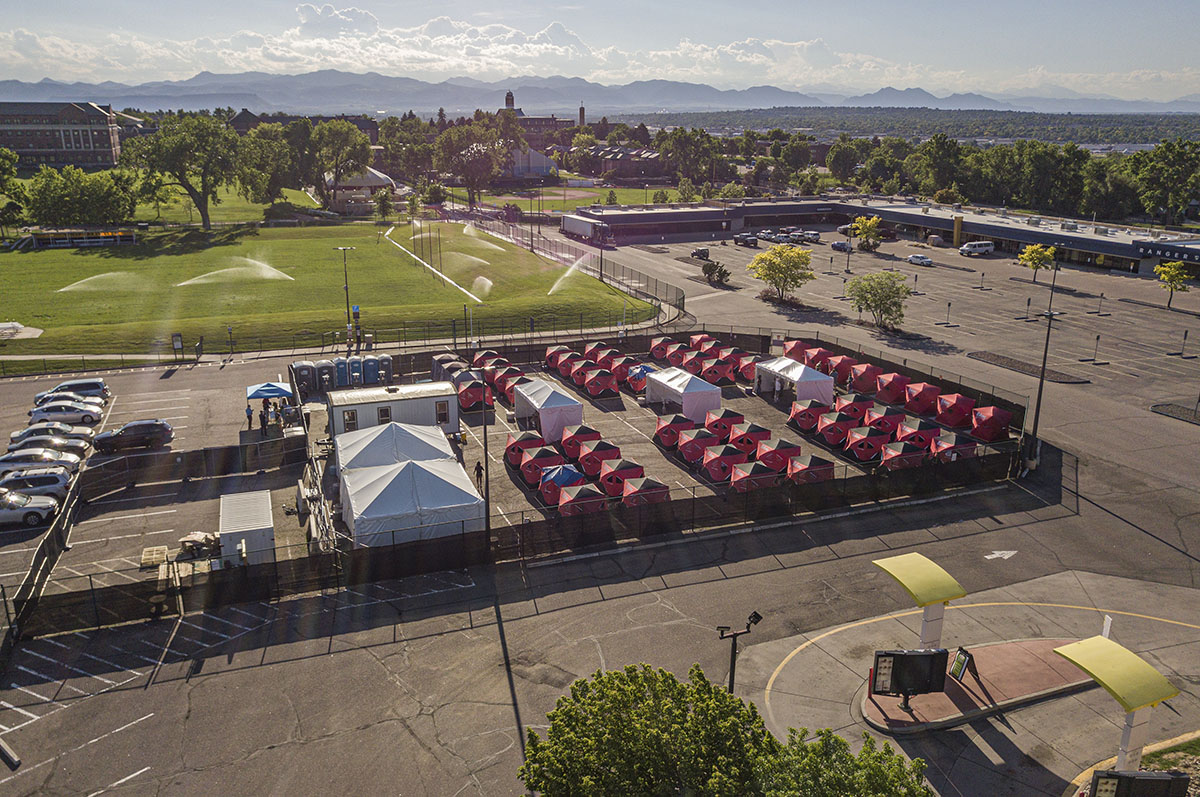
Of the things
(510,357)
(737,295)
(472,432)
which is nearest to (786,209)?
(737,295)

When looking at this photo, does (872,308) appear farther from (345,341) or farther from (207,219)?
(207,219)

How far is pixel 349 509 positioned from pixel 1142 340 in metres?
61.9

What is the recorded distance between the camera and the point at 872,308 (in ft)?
210

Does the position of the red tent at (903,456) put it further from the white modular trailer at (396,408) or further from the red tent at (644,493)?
the white modular trailer at (396,408)

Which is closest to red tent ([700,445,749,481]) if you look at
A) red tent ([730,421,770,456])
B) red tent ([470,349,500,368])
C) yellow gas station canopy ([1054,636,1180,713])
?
red tent ([730,421,770,456])

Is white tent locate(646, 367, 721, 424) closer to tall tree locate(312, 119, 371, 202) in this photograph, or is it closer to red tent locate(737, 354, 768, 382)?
red tent locate(737, 354, 768, 382)

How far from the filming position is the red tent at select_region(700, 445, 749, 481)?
118ft

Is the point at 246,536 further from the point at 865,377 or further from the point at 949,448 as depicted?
the point at 865,377

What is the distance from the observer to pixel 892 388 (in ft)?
153

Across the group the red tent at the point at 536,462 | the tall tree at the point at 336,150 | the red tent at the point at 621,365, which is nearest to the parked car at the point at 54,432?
the red tent at the point at 536,462

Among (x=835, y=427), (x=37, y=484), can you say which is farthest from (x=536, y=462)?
(x=37, y=484)

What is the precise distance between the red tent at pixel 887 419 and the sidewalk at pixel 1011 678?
41.7 feet

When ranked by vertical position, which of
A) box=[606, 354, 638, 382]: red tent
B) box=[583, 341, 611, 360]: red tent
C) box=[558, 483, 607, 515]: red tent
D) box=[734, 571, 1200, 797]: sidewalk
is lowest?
box=[734, 571, 1200, 797]: sidewalk

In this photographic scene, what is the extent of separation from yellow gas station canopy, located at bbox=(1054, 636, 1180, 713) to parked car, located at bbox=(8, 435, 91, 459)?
42.1m
